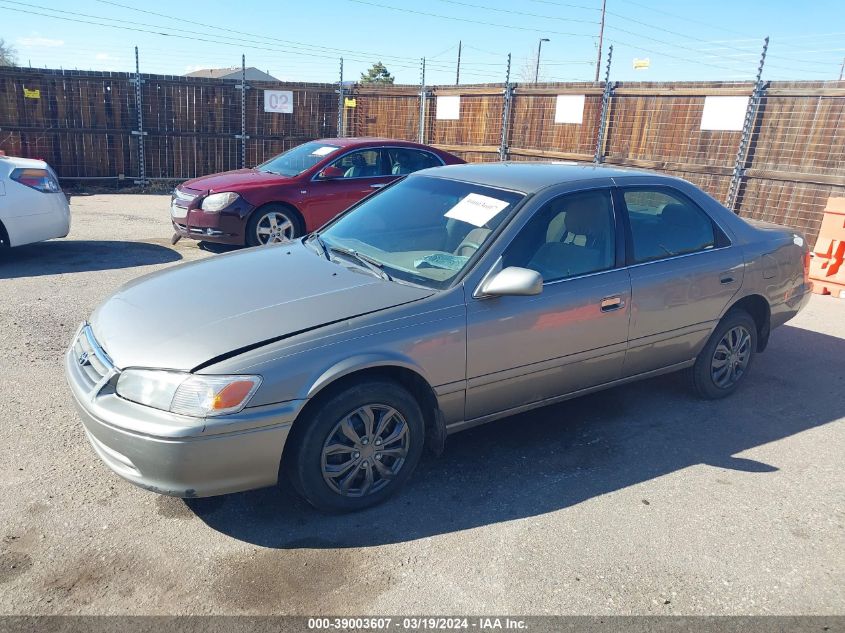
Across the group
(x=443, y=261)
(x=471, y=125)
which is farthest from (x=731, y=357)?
(x=471, y=125)

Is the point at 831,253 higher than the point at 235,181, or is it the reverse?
the point at 235,181

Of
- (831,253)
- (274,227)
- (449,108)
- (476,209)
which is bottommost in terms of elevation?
(274,227)

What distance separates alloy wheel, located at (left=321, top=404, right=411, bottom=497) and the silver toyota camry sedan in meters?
0.01

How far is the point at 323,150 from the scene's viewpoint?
30.7 ft

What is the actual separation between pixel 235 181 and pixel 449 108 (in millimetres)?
7518

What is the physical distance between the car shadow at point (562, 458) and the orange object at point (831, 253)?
10.4 feet

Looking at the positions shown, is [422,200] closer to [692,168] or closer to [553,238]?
[553,238]

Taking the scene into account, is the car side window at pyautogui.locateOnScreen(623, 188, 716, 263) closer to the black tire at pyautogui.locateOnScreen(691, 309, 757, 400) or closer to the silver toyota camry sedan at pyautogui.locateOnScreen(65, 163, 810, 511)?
the silver toyota camry sedan at pyautogui.locateOnScreen(65, 163, 810, 511)

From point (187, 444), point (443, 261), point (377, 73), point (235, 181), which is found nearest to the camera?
point (187, 444)

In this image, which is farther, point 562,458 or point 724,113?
point 724,113

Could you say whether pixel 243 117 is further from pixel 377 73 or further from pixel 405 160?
pixel 377 73

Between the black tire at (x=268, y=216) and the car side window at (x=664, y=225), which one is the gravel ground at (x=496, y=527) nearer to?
the car side window at (x=664, y=225)

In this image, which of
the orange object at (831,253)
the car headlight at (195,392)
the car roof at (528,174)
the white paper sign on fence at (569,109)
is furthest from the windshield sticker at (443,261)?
the white paper sign on fence at (569,109)

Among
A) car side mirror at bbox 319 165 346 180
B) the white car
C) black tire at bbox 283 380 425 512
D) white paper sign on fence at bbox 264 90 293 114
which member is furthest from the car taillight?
white paper sign on fence at bbox 264 90 293 114
